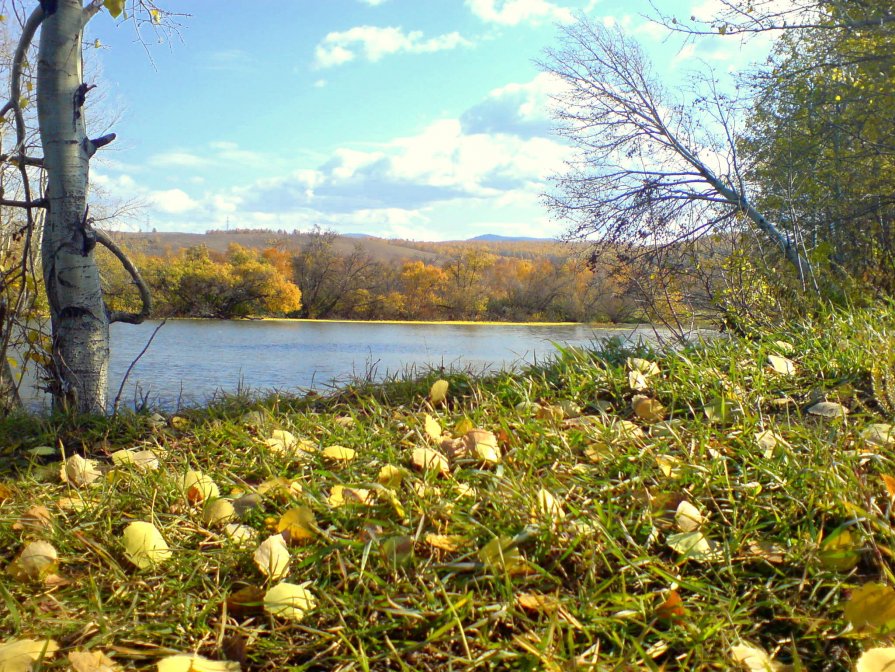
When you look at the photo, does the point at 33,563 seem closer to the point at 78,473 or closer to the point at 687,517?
the point at 78,473

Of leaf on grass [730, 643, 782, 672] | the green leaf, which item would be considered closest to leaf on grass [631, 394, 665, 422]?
leaf on grass [730, 643, 782, 672]

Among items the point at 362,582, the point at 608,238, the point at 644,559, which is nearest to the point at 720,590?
the point at 644,559

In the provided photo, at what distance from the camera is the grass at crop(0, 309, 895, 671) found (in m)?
1.17

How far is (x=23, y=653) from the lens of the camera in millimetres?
1095

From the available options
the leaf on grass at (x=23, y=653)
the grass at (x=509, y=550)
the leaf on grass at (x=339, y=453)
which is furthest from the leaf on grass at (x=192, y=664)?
the leaf on grass at (x=339, y=453)

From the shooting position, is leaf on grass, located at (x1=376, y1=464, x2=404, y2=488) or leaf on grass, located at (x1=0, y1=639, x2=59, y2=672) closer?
leaf on grass, located at (x1=0, y1=639, x2=59, y2=672)

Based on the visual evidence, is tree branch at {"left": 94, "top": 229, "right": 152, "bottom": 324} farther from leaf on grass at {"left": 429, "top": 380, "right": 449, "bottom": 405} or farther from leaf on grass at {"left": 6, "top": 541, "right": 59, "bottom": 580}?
leaf on grass at {"left": 6, "top": 541, "right": 59, "bottom": 580}

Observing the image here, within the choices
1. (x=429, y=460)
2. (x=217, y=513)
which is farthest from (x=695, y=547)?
(x=217, y=513)

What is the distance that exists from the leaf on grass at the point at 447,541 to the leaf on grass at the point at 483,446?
412 mm

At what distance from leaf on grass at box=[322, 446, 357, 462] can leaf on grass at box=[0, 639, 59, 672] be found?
89 centimetres

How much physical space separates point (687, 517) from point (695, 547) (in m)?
0.10

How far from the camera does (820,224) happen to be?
6.80 metres

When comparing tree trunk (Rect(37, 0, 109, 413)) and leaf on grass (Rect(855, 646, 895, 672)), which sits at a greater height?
tree trunk (Rect(37, 0, 109, 413))

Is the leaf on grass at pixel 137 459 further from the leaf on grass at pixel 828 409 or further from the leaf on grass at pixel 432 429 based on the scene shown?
the leaf on grass at pixel 828 409
